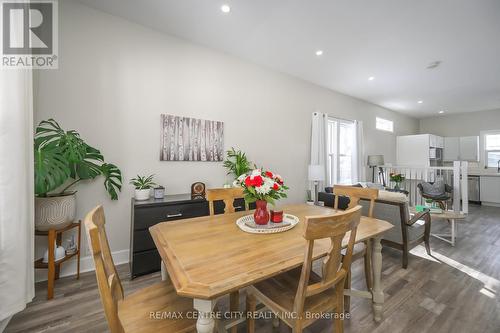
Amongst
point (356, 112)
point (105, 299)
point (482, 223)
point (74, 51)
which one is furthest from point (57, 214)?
point (482, 223)

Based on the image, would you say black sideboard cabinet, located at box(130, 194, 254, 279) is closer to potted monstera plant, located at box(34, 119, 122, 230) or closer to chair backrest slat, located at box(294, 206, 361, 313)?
potted monstera plant, located at box(34, 119, 122, 230)

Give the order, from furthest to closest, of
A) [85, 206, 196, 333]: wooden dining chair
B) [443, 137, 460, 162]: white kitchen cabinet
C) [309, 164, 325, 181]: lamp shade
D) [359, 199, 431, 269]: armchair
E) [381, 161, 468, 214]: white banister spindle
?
[443, 137, 460, 162]: white kitchen cabinet
[381, 161, 468, 214]: white banister spindle
[309, 164, 325, 181]: lamp shade
[359, 199, 431, 269]: armchair
[85, 206, 196, 333]: wooden dining chair

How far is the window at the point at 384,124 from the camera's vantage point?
6102 millimetres

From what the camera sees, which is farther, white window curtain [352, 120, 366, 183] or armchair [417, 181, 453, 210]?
white window curtain [352, 120, 366, 183]

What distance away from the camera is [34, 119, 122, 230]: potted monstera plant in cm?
171

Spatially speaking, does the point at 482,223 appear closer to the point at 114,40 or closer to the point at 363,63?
the point at 363,63

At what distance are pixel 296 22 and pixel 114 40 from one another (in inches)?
87.1

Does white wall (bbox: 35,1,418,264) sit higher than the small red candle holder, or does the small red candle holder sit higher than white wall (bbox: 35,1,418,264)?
white wall (bbox: 35,1,418,264)

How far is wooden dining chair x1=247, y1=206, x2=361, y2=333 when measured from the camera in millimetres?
971

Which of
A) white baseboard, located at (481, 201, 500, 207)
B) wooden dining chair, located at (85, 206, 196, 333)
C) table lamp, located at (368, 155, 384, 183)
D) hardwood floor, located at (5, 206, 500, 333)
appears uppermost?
table lamp, located at (368, 155, 384, 183)

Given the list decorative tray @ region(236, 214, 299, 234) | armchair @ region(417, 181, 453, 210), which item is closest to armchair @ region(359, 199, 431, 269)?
decorative tray @ region(236, 214, 299, 234)

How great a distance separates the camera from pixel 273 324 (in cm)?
159

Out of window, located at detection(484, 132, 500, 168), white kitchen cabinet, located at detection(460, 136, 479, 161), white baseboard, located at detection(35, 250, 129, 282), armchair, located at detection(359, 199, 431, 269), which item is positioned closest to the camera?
white baseboard, located at detection(35, 250, 129, 282)

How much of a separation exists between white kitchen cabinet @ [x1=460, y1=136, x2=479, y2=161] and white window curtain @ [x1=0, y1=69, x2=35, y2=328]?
10045mm
